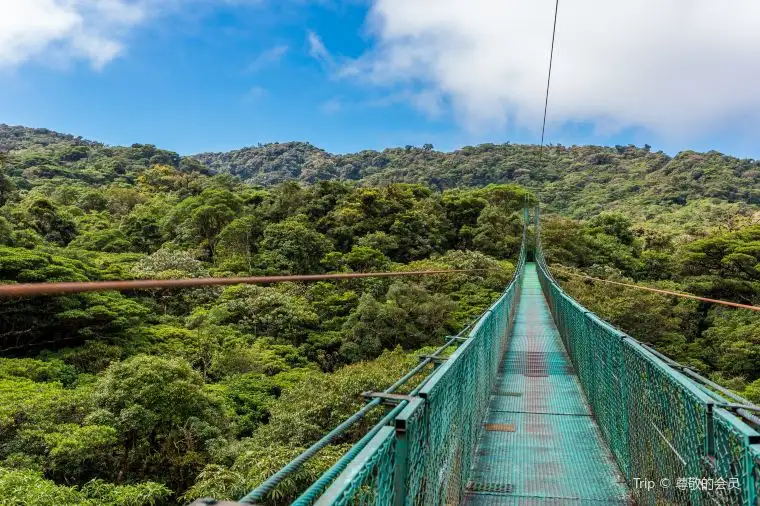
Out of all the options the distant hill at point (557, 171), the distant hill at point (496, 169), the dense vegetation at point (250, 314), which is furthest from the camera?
the distant hill at point (557, 171)

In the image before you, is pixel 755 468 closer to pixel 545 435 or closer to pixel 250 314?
pixel 545 435

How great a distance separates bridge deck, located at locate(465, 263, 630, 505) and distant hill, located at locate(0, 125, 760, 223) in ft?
120

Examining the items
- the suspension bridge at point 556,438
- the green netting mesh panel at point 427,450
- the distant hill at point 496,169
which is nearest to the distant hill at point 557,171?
the distant hill at point 496,169

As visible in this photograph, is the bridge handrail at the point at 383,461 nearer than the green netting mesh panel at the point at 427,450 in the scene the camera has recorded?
Yes

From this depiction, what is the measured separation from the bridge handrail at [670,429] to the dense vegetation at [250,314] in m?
3.65

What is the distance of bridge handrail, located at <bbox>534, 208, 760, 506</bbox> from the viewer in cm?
134

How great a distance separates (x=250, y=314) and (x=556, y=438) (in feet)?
47.7

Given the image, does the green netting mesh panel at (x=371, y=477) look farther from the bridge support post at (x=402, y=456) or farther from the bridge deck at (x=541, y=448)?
the bridge deck at (x=541, y=448)

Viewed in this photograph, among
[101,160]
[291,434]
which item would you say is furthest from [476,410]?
[101,160]

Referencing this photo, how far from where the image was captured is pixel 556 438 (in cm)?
327

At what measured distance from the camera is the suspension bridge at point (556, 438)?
1.22 metres

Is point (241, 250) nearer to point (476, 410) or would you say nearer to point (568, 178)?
point (476, 410)

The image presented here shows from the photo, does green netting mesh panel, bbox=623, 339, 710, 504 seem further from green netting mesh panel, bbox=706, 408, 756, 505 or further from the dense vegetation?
the dense vegetation

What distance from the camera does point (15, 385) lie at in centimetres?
912
